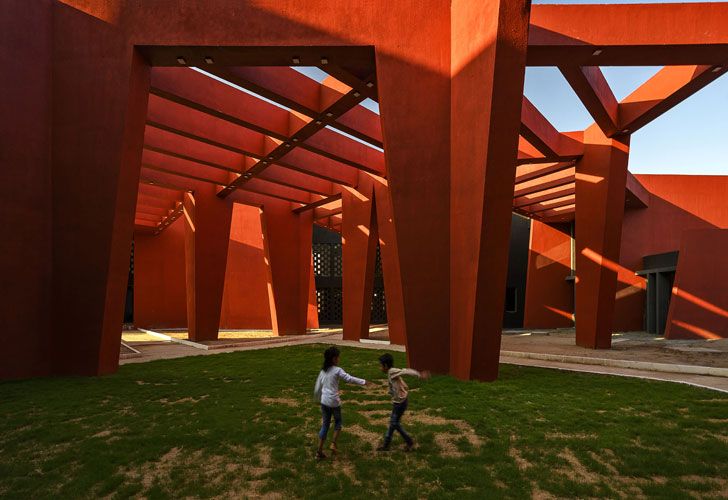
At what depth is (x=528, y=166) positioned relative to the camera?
65.0ft

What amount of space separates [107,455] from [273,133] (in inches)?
402

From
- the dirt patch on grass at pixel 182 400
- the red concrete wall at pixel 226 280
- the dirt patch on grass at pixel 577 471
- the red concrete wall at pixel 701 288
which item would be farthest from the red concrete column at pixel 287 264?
the dirt patch on grass at pixel 577 471

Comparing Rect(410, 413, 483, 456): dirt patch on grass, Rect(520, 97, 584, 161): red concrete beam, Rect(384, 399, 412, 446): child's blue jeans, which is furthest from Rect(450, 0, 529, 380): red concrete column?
Rect(520, 97, 584, 161): red concrete beam

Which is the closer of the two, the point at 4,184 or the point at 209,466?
the point at 209,466

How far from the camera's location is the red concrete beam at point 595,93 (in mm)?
11633

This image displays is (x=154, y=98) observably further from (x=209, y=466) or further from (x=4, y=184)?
(x=209, y=466)

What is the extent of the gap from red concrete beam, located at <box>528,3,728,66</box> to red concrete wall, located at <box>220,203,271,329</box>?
22.5 meters

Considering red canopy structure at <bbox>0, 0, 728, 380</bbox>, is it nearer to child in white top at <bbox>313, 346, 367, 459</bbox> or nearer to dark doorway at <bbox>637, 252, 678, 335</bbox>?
child in white top at <bbox>313, 346, 367, 459</bbox>

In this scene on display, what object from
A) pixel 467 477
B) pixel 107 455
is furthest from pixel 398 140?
pixel 107 455

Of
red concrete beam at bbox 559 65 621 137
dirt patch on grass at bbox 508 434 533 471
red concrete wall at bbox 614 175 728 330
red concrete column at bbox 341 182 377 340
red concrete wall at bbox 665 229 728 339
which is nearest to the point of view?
dirt patch on grass at bbox 508 434 533 471

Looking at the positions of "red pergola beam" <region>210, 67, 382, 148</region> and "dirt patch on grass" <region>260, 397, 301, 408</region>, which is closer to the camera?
"dirt patch on grass" <region>260, 397, 301, 408</region>

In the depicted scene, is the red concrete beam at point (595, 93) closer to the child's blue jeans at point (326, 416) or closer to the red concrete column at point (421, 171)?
the red concrete column at point (421, 171)

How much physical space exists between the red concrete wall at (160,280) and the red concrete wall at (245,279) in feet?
18.3

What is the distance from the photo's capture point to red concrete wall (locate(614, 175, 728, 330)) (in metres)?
24.6
